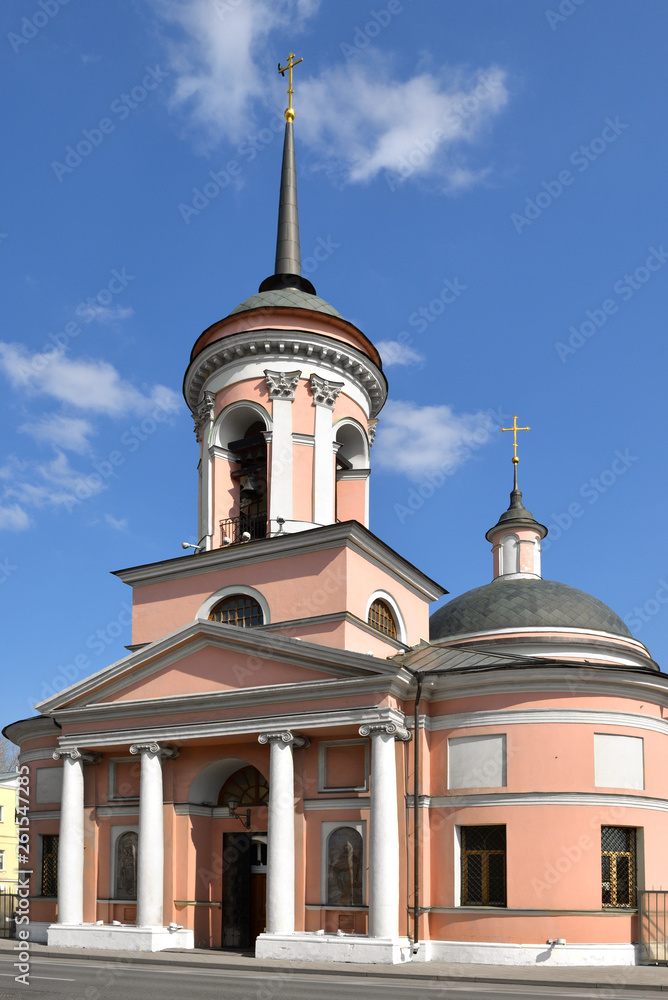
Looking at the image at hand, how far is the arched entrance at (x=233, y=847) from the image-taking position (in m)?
20.3

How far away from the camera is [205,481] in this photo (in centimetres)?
2375

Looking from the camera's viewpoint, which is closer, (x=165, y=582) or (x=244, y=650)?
(x=244, y=650)

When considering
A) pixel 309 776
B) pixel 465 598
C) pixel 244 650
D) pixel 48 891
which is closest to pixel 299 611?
pixel 244 650

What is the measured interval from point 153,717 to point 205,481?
6.01 m

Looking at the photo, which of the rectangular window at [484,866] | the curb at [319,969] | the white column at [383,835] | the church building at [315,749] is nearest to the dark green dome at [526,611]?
the church building at [315,749]

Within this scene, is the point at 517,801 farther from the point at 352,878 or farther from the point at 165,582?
the point at 165,582

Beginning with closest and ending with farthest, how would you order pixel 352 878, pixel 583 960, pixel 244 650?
pixel 583 960 < pixel 352 878 < pixel 244 650

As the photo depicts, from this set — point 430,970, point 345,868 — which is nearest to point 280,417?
point 345,868

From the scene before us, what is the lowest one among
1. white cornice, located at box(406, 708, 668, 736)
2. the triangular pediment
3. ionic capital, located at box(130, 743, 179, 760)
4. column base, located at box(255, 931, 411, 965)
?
column base, located at box(255, 931, 411, 965)

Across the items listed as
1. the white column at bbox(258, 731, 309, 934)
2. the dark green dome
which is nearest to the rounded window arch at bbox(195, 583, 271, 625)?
the white column at bbox(258, 731, 309, 934)

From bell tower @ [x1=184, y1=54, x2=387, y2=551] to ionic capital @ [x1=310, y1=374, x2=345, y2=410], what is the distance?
2 cm

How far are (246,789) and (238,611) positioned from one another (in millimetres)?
3813

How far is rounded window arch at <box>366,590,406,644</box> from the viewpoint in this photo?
21.8 meters

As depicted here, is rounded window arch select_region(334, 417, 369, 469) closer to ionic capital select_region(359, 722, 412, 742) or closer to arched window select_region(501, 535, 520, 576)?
ionic capital select_region(359, 722, 412, 742)
